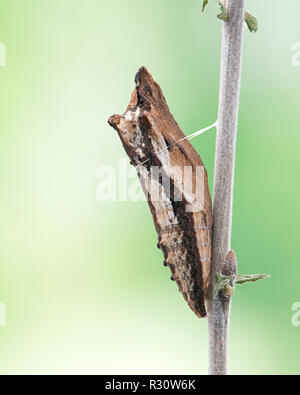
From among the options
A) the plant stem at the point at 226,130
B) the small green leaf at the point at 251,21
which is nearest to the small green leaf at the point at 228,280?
the plant stem at the point at 226,130

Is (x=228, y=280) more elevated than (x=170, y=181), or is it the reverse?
(x=170, y=181)

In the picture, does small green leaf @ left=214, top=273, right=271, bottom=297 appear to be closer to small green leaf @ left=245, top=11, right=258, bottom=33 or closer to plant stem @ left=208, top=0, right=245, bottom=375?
plant stem @ left=208, top=0, right=245, bottom=375

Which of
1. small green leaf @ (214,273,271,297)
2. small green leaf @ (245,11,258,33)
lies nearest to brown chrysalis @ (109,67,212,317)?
small green leaf @ (214,273,271,297)

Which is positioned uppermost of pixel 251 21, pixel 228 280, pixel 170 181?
pixel 251 21

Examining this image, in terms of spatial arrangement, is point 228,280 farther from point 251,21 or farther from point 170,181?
point 251,21

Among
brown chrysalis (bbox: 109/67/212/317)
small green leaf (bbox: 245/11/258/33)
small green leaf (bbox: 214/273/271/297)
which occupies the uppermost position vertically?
small green leaf (bbox: 245/11/258/33)

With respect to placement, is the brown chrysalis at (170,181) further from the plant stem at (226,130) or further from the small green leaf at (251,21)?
the small green leaf at (251,21)

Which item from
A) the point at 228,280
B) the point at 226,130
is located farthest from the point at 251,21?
the point at 228,280
